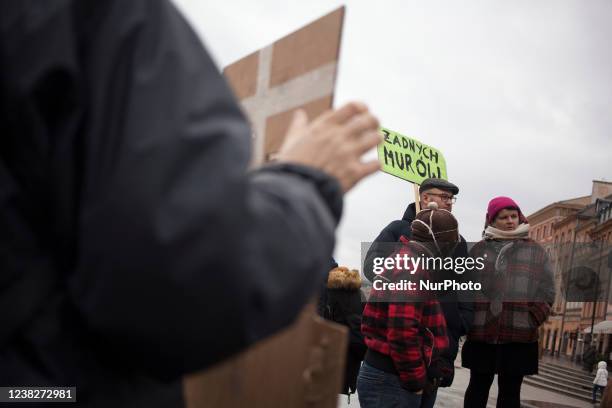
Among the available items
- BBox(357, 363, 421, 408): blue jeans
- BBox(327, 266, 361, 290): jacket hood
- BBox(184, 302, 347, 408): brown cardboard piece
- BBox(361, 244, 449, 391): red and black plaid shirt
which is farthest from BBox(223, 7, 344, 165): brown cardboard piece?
BBox(327, 266, 361, 290): jacket hood

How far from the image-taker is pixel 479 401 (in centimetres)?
522

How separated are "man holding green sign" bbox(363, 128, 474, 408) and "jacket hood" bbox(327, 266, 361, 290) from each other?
0.92 meters

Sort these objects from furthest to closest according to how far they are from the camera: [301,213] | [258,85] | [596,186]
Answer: [596,186] < [258,85] < [301,213]

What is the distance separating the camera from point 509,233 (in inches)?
206

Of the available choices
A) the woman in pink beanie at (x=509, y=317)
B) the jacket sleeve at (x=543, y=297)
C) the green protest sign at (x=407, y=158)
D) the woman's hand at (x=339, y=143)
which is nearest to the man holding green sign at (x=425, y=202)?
the green protest sign at (x=407, y=158)

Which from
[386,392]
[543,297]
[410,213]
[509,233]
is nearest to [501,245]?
[509,233]

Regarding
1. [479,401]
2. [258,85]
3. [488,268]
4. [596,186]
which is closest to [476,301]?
[488,268]

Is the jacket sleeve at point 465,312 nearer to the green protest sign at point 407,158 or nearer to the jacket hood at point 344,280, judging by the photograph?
the jacket hood at point 344,280

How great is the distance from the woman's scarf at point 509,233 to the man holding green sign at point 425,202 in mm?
267

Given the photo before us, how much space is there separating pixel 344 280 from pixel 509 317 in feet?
6.07

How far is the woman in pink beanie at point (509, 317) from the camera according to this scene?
4969 millimetres

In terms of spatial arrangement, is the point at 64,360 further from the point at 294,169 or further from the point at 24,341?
the point at 294,169

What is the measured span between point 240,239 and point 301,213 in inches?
4.9

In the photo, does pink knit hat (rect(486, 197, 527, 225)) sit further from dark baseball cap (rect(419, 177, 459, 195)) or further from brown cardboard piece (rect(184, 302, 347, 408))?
brown cardboard piece (rect(184, 302, 347, 408))
